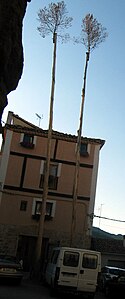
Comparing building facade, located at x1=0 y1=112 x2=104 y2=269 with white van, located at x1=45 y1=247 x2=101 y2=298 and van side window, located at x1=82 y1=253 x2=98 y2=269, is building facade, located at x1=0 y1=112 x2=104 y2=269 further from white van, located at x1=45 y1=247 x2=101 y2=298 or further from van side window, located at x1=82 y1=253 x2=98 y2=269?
van side window, located at x1=82 y1=253 x2=98 y2=269

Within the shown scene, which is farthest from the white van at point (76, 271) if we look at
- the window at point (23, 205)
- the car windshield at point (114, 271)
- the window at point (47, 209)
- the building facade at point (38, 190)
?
the window at point (23, 205)

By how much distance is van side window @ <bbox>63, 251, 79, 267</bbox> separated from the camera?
637 inches

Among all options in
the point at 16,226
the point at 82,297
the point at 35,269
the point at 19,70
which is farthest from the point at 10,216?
the point at 19,70

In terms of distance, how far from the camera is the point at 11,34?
30.9 ft

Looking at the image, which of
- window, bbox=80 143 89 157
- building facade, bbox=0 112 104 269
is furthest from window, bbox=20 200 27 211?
window, bbox=80 143 89 157

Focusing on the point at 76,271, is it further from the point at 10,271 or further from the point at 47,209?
the point at 47,209

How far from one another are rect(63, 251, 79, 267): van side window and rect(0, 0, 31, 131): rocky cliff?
843cm

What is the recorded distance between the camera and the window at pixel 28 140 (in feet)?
102

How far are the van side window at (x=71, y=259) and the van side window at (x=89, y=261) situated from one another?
0.32 meters

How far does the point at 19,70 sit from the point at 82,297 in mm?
10772

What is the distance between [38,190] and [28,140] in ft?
13.8

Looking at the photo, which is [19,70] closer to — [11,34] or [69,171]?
[11,34]

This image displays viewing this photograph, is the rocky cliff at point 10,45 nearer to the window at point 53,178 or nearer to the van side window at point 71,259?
the van side window at point 71,259

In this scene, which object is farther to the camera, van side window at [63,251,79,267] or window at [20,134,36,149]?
window at [20,134,36,149]
